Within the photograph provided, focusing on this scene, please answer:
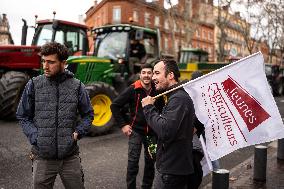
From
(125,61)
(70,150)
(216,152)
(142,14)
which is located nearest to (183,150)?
(216,152)

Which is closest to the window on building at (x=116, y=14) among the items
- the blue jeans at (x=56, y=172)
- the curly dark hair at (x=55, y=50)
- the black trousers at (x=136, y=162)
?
the black trousers at (x=136, y=162)

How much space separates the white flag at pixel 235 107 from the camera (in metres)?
3.77

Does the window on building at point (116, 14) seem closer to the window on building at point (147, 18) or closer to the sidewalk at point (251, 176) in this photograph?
the window on building at point (147, 18)

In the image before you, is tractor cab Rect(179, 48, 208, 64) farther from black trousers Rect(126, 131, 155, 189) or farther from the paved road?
black trousers Rect(126, 131, 155, 189)

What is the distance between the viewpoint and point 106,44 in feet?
36.8

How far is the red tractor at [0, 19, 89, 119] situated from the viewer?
10.0 m

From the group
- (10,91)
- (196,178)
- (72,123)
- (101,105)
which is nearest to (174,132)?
(196,178)

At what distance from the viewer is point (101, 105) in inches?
385

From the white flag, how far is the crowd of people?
21 centimetres

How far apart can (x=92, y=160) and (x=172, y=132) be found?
4.23 metres

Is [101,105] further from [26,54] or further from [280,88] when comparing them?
[280,88]

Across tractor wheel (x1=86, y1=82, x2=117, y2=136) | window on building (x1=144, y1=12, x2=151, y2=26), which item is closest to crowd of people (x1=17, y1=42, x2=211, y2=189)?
tractor wheel (x1=86, y1=82, x2=117, y2=136)

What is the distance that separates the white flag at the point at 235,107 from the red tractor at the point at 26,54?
731 centimetres

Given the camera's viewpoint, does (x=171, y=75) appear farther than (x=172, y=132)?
Yes
